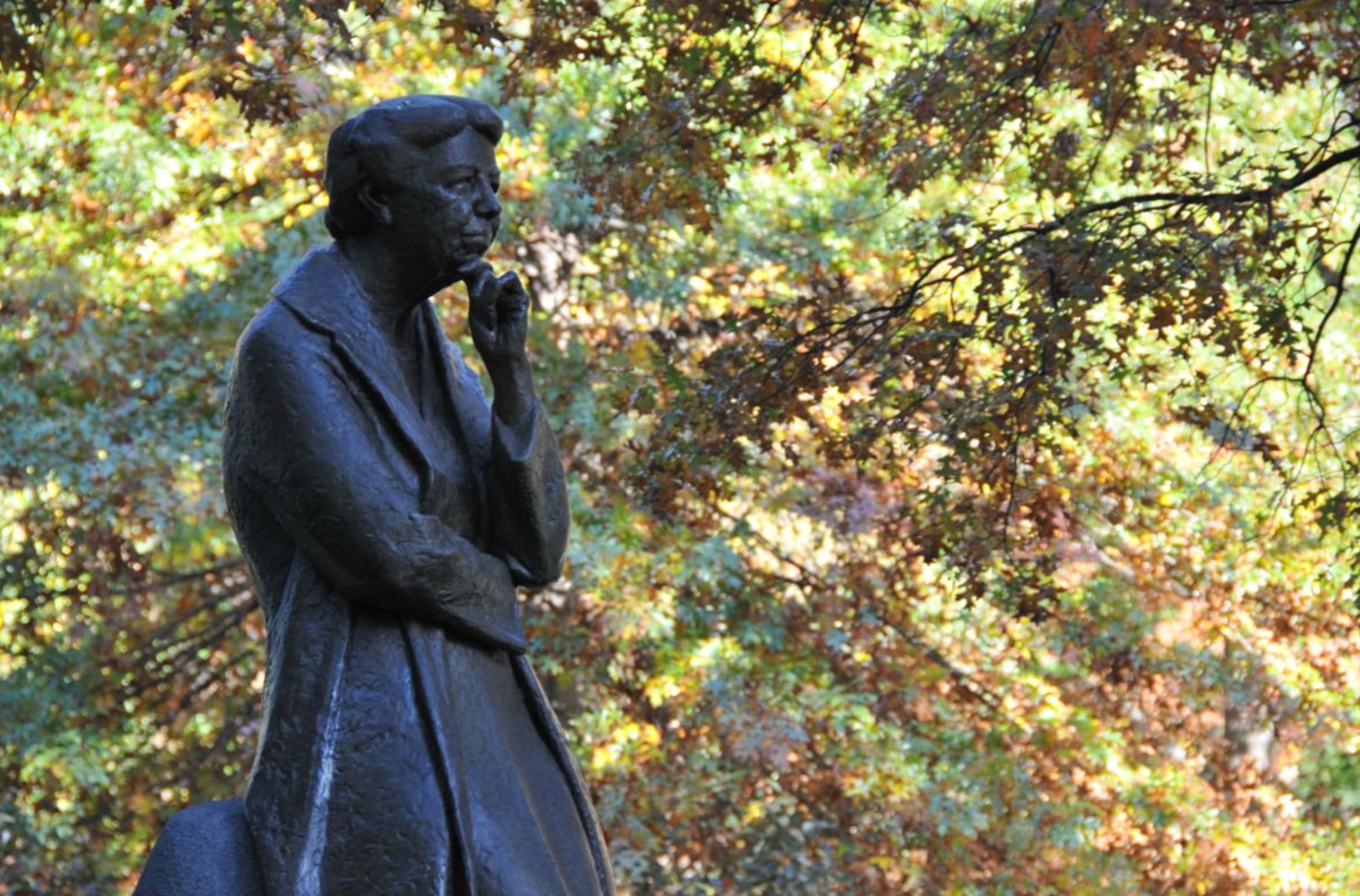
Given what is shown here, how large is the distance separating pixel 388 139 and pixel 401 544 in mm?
659

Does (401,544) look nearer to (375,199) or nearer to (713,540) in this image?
(375,199)

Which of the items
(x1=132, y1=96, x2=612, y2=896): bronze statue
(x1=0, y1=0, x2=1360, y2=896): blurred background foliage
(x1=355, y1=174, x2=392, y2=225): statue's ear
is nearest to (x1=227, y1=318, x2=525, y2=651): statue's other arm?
(x1=132, y1=96, x2=612, y2=896): bronze statue

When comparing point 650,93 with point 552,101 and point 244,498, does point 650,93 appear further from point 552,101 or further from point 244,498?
point 244,498

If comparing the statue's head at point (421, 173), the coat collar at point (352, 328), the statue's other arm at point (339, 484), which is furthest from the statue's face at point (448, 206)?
the statue's other arm at point (339, 484)

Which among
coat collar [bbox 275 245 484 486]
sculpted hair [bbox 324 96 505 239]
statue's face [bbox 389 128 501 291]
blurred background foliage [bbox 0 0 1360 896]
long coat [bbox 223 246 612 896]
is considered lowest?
Result: long coat [bbox 223 246 612 896]

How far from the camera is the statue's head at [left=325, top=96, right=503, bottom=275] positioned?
3.73 meters

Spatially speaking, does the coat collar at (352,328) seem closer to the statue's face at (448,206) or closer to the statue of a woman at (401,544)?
the statue of a woman at (401,544)

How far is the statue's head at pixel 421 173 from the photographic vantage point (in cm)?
373

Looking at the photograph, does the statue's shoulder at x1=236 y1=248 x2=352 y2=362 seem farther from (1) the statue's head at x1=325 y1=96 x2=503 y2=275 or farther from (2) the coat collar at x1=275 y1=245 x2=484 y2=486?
(1) the statue's head at x1=325 y1=96 x2=503 y2=275

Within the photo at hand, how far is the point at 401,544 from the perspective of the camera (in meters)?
3.59

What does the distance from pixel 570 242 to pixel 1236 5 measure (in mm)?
6030

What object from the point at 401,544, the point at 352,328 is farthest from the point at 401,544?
the point at 352,328

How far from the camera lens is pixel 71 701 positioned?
12.1 meters

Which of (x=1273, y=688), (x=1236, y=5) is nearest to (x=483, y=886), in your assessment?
(x=1236, y=5)
